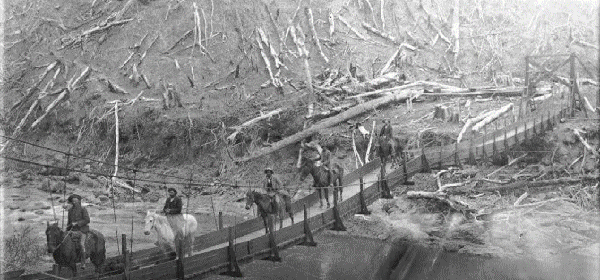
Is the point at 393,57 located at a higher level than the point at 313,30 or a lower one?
lower

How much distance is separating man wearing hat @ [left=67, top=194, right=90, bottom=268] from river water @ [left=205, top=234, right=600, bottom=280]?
409 cm

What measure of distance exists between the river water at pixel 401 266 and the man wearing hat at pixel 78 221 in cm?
409

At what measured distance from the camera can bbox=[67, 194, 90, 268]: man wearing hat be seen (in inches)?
388

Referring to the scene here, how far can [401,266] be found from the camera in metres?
15.0

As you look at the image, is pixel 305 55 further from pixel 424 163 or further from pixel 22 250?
pixel 22 250

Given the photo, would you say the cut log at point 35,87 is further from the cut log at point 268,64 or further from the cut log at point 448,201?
the cut log at point 448,201

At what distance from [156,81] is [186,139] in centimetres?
318

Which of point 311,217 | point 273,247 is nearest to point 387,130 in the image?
point 311,217

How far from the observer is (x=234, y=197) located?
19.7 m

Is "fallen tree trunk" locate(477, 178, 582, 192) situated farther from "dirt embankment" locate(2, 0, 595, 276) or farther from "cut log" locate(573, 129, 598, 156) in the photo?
"dirt embankment" locate(2, 0, 595, 276)

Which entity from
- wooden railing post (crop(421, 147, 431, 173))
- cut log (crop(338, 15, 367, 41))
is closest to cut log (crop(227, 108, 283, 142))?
cut log (crop(338, 15, 367, 41))

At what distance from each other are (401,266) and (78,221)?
742 centimetres

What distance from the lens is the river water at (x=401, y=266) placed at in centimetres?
1384

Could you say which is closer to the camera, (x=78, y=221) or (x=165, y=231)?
(x=78, y=221)
